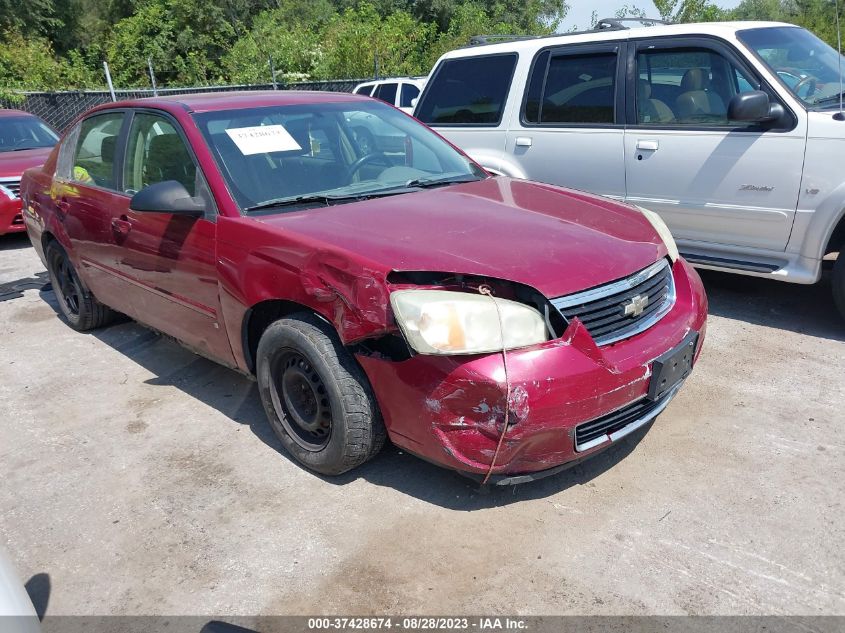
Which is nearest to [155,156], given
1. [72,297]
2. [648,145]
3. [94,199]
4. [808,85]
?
[94,199]

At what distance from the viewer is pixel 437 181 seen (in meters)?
3.86

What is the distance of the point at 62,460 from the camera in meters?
3.57

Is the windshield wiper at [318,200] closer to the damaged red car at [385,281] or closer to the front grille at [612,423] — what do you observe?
the damaged red car at [385,281]

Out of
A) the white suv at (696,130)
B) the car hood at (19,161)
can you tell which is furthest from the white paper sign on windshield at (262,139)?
the car hood at (19,161)

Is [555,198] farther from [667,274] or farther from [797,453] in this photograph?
[797,453]

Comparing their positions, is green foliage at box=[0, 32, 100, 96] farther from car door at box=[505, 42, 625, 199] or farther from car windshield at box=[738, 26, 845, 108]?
car windshield at box=[738, 26, 845, 108]

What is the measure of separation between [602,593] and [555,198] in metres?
1.97

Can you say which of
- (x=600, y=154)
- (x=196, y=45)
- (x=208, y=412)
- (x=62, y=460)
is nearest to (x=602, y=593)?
(x=208, y=412)

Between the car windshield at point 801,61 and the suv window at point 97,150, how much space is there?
412 centimetres

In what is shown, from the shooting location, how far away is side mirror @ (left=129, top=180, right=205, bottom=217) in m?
3.34

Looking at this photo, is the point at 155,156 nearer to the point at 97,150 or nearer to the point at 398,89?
the point at 97,150

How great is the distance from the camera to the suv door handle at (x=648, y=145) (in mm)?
4953

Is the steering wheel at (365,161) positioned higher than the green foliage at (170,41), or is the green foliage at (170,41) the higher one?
the green foliage at (170,41)

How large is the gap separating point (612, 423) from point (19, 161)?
8.28 metres
